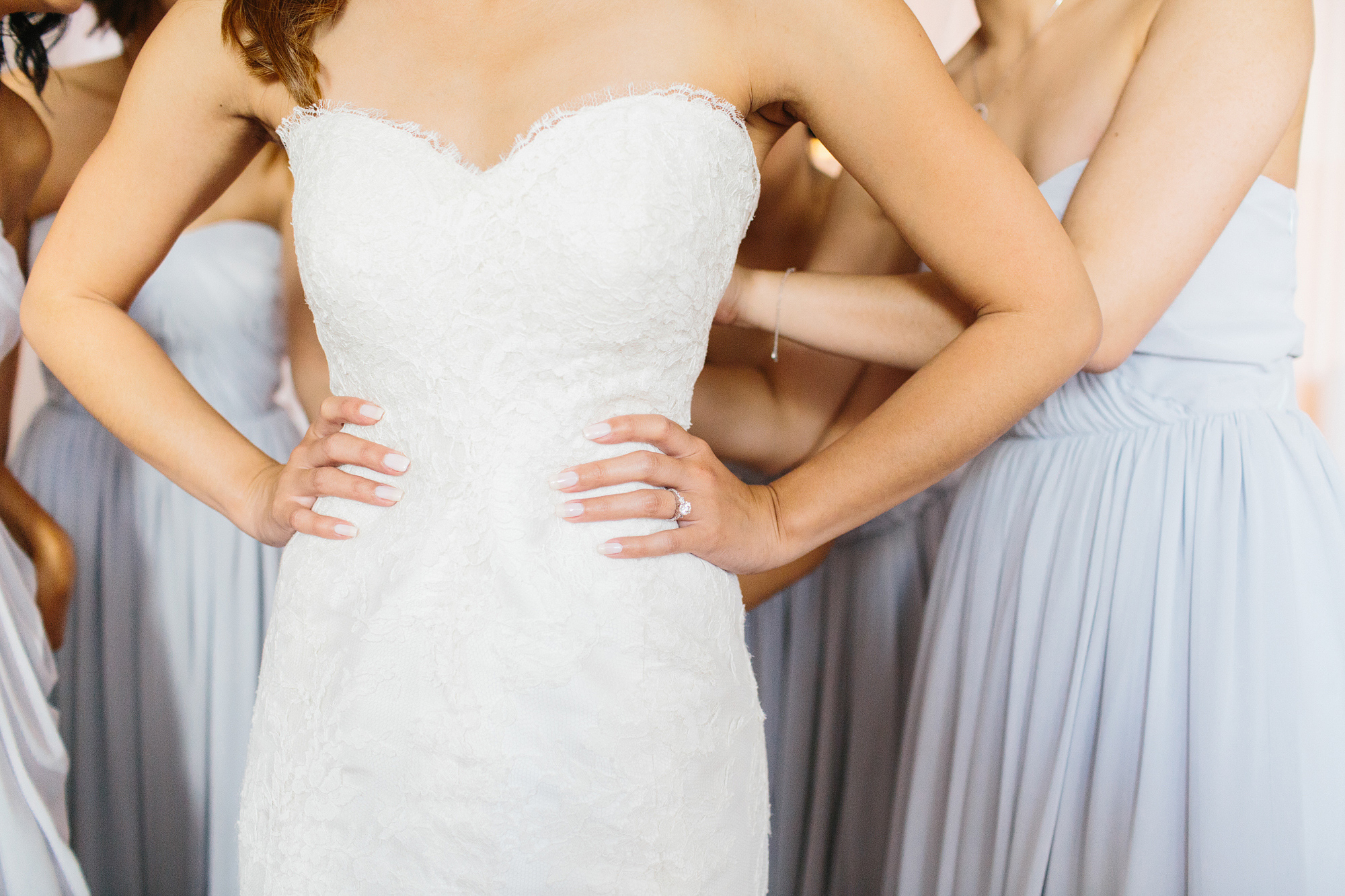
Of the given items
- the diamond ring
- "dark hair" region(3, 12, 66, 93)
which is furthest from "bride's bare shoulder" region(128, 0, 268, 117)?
"dark hair" region(3, 12, 66, 93)

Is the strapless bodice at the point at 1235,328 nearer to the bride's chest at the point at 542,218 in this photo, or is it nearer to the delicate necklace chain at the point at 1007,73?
the delicate necklace chain at the point at 1007,73

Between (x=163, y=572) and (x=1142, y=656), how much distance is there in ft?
6.17

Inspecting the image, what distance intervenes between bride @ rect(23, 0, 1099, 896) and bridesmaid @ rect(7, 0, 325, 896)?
1084 mm

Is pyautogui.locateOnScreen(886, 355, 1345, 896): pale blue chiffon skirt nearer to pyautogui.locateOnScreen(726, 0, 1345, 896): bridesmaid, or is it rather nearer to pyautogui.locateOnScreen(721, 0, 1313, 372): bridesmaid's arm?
pyautogui.locateOnScreen(726, 0, 1345, 896): bridesmaid

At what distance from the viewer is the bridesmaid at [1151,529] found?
3.63 feet

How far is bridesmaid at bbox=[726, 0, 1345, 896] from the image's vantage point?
3.63 ft

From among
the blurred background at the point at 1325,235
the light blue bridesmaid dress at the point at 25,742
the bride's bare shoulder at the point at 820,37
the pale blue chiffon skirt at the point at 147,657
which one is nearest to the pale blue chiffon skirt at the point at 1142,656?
the bride's bare shoulder at the point at 820,37

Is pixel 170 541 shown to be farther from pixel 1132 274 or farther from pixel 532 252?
pixel 1132 274

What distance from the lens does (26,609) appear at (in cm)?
156

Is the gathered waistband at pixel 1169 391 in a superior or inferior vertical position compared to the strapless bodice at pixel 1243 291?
inferior

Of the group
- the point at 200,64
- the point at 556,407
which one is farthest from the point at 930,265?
the point at 200,64

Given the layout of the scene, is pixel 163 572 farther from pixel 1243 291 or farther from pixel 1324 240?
pixel 1324 240

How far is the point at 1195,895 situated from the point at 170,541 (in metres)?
1.96

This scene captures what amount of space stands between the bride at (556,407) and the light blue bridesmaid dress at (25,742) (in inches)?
22.1
